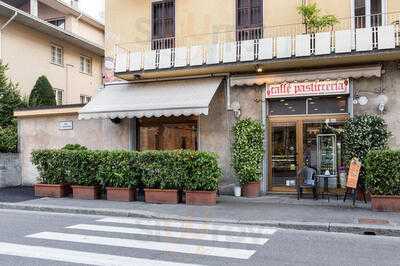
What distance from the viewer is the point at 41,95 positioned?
2191 centimetres

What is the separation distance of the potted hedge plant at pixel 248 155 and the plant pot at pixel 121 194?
343cm

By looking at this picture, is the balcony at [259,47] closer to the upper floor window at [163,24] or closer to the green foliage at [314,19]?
the upper floor window at [163,24]

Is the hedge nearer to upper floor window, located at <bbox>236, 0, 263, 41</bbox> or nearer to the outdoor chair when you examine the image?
the outdoor chair

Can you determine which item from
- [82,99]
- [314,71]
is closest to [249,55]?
[314,71]

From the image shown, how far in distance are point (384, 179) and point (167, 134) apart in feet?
26.3

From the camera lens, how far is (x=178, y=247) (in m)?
7.78

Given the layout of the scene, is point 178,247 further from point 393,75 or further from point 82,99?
point 82,99

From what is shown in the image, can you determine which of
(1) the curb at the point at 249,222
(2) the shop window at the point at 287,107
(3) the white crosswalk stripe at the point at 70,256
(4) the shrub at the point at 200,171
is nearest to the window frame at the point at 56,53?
(1) the curb at the point at 249,222

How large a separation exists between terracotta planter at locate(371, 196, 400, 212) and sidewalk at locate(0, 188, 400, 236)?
0.26m

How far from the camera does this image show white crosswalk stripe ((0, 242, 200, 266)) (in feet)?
21.8

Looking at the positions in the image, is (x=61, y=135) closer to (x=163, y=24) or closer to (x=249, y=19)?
(x=163, y=24)

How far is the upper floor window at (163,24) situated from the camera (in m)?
16.6

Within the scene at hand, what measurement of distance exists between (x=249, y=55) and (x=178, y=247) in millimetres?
7903

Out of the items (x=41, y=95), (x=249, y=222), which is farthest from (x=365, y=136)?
(x=41, y=95)
